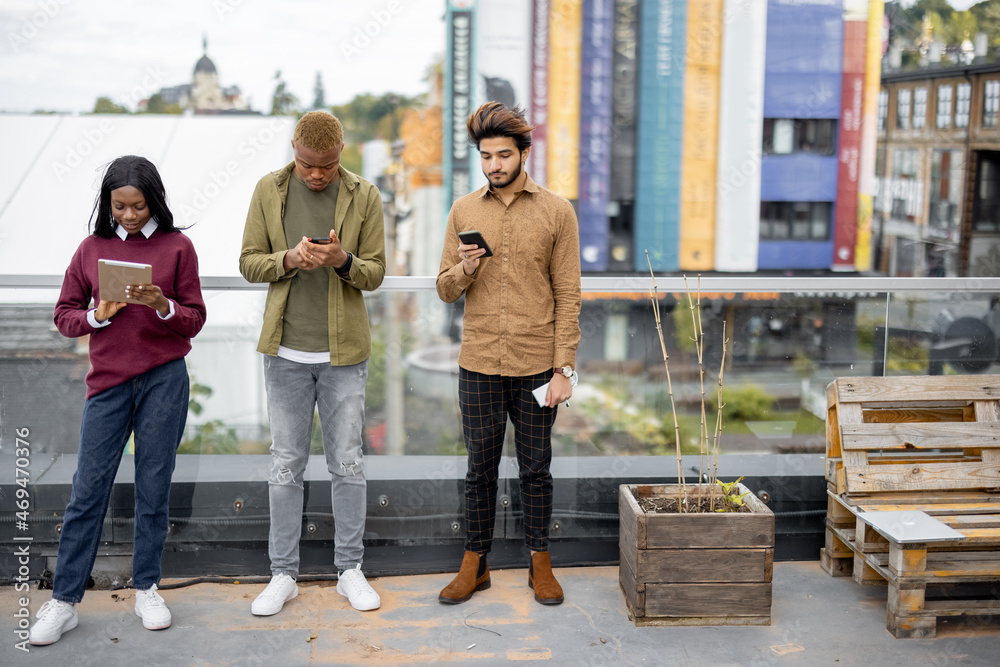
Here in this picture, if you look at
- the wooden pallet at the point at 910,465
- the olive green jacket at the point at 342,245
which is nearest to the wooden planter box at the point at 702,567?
the wooden pallet at the point at 910,465

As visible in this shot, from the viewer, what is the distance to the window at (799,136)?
5.99m

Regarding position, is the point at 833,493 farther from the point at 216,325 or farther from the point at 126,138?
the point at 126,138

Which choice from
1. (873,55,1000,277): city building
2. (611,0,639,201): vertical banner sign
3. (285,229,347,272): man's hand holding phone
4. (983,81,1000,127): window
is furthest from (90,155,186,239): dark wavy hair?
(611,0,639,201): vertical banner sign

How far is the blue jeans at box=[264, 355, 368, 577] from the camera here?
265 centimetres

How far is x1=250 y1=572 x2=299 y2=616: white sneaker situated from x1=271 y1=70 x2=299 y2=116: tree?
1246 centimetres

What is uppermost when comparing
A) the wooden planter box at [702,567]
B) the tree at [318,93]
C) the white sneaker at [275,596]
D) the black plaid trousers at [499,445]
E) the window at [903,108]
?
the tree at [318,93]

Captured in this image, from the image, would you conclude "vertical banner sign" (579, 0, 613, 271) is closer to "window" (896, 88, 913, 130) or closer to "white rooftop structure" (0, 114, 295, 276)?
"white rooftop structure" (0, 114, 295, 276)

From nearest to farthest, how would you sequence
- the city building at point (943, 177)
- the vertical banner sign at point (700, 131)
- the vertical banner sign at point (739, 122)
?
1. the city building at point (943, 177)
2. the vertical banner sign at point (739, 122)
3. the vertical banner sign at point (700, 131)

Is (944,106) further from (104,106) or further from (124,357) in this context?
(104,106)

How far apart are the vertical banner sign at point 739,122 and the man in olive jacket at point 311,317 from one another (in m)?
4.24

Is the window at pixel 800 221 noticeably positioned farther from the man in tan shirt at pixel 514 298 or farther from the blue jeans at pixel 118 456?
the blue jeans at pixel 118 456

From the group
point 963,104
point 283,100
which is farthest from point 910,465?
point 283,100

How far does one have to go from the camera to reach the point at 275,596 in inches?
106

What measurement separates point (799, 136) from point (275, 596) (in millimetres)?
5173
